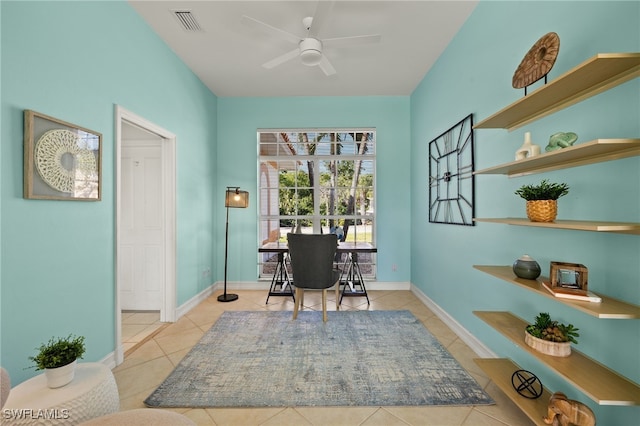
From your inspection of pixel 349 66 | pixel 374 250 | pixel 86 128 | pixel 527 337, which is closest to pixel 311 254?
pixel 374 250

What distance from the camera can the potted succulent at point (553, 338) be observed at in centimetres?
133

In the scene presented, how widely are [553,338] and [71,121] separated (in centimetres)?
311

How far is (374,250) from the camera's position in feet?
11.9

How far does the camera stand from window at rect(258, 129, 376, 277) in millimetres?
4387

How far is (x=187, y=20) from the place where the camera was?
253cm

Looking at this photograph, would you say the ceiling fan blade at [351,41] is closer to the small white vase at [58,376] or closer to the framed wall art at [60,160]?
the framed wall art at [60,160]

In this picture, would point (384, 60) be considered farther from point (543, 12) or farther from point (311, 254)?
point (311, 254)

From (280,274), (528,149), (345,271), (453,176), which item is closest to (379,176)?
(453,176)

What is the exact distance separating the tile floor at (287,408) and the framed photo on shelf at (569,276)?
3.07ft

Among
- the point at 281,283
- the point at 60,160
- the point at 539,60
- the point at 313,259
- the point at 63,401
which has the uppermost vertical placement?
the point at 539,60

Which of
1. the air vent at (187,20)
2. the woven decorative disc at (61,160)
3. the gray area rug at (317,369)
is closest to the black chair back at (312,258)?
the gray area rug at (317,369)

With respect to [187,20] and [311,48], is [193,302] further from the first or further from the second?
[311,48]

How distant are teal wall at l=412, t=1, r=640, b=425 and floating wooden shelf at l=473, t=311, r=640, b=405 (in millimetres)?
48

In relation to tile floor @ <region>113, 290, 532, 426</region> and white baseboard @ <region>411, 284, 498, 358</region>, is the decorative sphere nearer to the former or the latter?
tile floor @ <region>113, 290, 532, 426</region>
